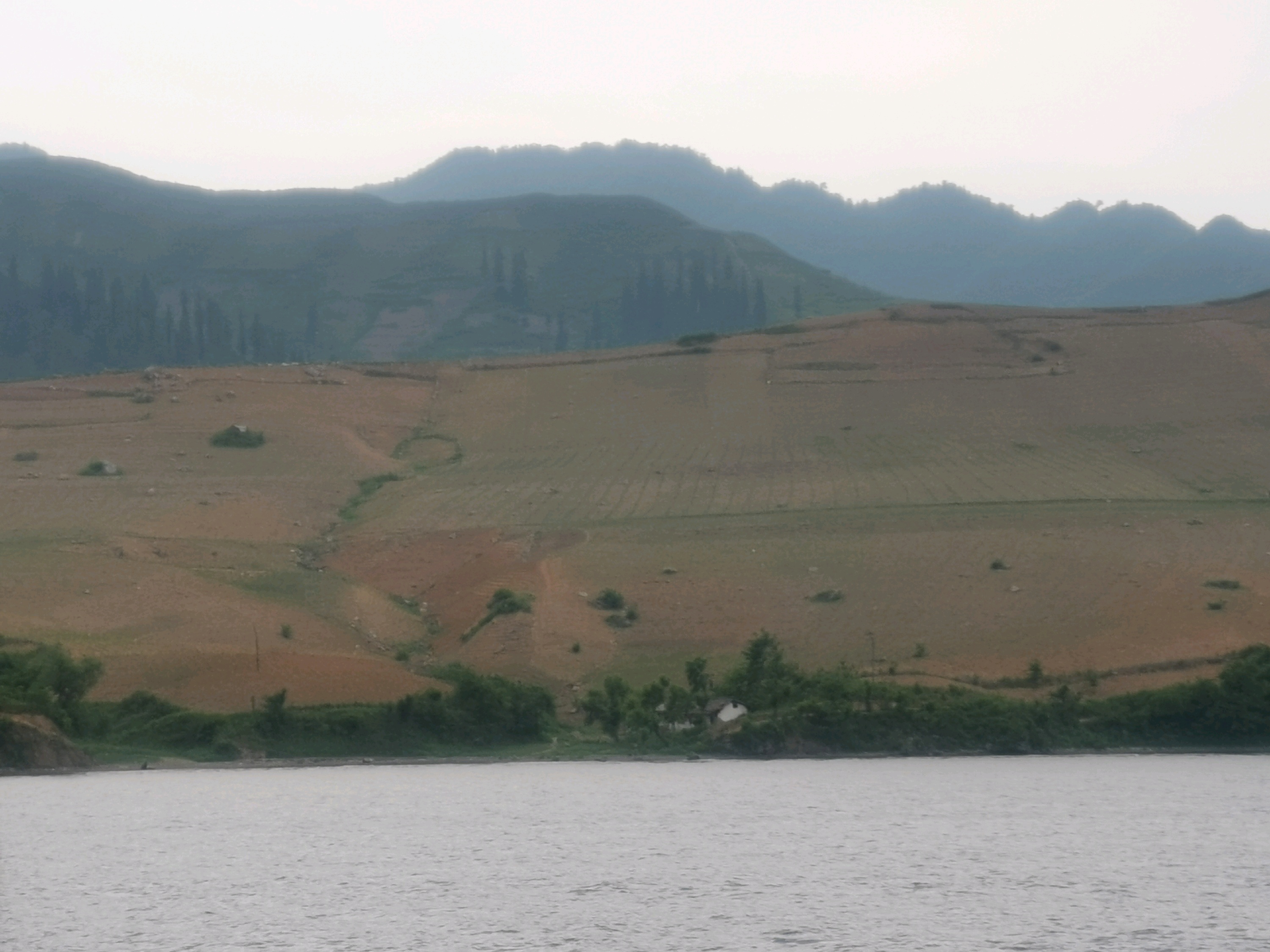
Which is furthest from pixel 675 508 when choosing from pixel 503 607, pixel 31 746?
pixel 31 746

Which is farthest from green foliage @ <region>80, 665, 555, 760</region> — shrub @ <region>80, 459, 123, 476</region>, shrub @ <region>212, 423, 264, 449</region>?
shrub @ <region>212, 423, 264, 449</region>

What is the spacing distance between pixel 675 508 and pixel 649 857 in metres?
46.9

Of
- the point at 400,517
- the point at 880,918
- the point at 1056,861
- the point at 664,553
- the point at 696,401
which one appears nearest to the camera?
the point at 880,918

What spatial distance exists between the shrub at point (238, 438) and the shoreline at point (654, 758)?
149 feet

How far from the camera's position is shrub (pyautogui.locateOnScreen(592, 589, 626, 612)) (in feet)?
229

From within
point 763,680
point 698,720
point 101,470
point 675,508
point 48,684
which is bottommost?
point 698,720

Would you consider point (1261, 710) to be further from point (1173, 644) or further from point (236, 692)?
point (236, 692)

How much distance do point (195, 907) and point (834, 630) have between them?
37370 mm

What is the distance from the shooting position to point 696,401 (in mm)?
111125

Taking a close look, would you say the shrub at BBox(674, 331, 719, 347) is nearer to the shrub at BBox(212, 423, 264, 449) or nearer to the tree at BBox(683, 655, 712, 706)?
the shrub at BBox(212, 423, 264, 449)

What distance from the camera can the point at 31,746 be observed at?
2158 inches

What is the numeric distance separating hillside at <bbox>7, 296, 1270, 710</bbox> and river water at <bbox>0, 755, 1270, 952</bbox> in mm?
9416

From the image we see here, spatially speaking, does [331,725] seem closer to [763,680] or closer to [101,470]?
[763,680]

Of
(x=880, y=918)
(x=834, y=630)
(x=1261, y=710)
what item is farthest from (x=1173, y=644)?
(x=880, y=918)
